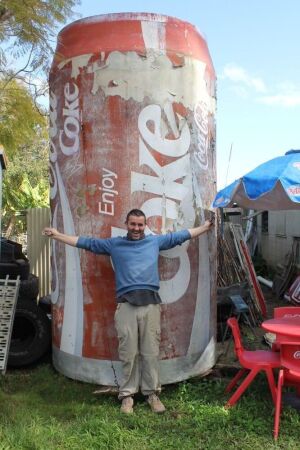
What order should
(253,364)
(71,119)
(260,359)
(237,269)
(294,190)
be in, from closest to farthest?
1. (253,364)
2. (260,359)
3. (294,190)
4. (71,119)
5. (237,269)

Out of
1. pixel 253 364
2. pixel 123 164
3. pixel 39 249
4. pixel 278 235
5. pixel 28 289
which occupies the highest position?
pixel 123 164

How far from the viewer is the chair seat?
15.4 ft

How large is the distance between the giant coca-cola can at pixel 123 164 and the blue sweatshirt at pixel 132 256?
0.85ft

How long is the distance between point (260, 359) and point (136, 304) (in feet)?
4.35

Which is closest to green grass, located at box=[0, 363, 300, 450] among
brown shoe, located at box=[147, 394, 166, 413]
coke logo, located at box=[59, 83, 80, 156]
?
brown shoe, located at box=[147, 394, 166, 413]

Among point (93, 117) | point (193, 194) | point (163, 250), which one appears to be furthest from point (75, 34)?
point (163, 250)

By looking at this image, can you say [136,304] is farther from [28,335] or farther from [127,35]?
[127,35]

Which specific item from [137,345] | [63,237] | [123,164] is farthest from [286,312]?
[63,237]

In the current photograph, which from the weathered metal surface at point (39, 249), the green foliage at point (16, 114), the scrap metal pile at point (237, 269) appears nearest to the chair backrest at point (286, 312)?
the scrap metal pile at point (237, 269)

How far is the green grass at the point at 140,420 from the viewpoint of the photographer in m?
4.16

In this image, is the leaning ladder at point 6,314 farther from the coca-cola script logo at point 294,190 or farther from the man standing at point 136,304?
the coca-cola script logo at point 294,190

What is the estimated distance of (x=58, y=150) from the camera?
5.61 meters

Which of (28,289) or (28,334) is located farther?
(28,289)

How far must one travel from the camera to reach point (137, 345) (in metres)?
5.02
